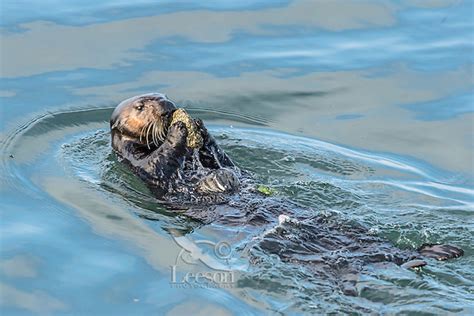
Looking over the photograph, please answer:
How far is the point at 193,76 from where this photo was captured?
9727 mm

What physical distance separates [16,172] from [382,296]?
3517 mm

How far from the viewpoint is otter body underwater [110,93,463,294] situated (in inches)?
235

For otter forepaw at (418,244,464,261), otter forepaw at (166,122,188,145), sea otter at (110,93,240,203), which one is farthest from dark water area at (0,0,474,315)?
otter forepaw at (166,122,188,145)

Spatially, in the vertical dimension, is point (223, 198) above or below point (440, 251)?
above

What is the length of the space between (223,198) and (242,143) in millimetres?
1493

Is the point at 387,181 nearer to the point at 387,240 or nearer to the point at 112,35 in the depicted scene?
the point at 387,240

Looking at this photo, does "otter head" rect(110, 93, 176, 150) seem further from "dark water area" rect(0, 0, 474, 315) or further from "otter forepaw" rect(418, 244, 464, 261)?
"otter forepaw" rect(418, 244, 464, 261)

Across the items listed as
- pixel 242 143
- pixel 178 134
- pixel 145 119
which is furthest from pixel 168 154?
pixel 242 143

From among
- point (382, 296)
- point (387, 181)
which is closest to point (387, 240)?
point (382, 296)

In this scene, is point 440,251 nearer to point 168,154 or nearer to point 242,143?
point 168,154

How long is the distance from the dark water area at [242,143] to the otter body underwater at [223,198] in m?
0.09

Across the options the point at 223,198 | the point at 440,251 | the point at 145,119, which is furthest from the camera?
the point at 145,119

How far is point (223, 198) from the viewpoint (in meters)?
6.89

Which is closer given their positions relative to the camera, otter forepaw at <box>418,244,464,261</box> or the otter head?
otter forepaw at <box>418,244,464,261</box>
